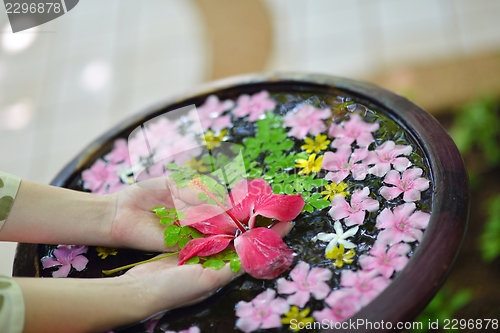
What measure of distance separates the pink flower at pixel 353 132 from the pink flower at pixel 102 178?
1.63 ft

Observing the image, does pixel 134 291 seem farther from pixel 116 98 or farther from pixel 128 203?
pixel 116 98

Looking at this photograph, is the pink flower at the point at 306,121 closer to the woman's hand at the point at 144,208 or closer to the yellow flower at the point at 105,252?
the woman's hand at the point at 144,208

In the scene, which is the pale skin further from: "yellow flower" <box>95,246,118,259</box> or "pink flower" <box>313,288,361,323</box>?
"pink flower" <box>313,288,361,323</box>

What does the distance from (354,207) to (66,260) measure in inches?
23.0

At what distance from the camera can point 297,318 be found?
0.87m

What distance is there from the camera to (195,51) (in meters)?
2.93

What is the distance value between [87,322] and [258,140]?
0.53m

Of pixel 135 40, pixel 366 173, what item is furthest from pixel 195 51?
pixel 366 173

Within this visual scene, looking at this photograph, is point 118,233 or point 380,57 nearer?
point 118,233

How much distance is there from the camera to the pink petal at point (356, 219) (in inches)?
38.2

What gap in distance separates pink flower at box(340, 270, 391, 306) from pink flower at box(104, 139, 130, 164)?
0.64 metres

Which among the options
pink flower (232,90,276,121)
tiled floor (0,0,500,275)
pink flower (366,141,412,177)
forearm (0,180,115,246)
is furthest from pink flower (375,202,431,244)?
tiled floor (0,0,500,275)

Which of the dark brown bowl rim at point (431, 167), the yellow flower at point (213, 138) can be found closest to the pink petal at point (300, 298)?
the dark brown bowl rim at point (431, 167)

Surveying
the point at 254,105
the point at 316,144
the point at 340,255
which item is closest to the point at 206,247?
the point at 340,255
